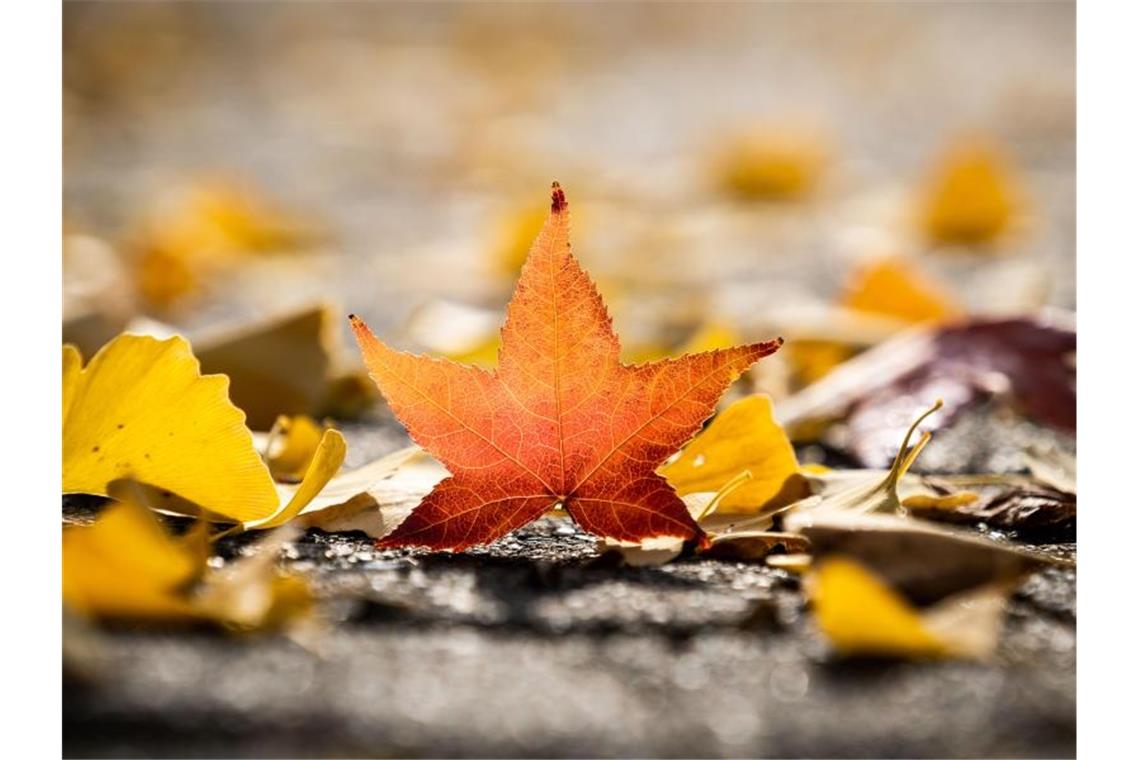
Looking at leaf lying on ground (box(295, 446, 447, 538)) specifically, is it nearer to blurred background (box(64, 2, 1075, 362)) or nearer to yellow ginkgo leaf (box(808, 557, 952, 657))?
yellow ginkgo leaf (box(808, 557, 952, 657))

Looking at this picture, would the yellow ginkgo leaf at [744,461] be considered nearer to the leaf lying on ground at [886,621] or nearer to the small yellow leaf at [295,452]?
the leaf lying on ground at [886,621]

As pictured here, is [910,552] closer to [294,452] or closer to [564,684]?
[564,684]

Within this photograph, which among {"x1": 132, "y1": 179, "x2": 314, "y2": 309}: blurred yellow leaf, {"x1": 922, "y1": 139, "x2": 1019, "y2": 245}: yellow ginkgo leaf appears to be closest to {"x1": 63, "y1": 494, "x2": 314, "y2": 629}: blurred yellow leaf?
{"x1": 132, "y1": 179, "x2": 314, "y2": 309}: blurred yellow leaf

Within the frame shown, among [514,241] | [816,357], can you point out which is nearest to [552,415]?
[816,357]

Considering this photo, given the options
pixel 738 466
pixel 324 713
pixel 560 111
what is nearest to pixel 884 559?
pixel 738 466

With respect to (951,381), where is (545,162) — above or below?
above

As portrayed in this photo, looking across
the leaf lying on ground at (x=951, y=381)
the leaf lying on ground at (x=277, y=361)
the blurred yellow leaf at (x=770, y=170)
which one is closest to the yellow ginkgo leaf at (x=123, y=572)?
the leaf lying on ground at (x=277, y=361)
